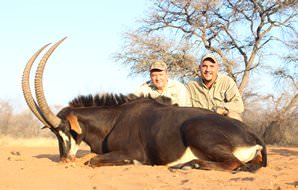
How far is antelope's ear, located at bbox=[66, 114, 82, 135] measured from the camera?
6465 mm

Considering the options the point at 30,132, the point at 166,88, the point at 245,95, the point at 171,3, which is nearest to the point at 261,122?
the point at 245,95

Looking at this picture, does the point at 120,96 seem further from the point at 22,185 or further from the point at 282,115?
the point at 282,115

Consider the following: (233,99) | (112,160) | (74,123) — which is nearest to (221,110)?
(233,99)

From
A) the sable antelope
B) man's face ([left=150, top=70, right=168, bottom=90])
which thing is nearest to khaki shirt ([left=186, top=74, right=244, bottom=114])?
man's face ([left=150, top=70, right=168, bottom=90])

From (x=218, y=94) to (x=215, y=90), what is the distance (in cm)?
9

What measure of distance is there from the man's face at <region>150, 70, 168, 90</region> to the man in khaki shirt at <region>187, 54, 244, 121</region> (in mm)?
629

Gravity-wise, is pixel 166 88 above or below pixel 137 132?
above

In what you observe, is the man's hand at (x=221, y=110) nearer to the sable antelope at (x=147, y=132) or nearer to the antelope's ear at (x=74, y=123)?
the sable antelope at (x=147, y=132)

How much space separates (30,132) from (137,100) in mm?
19027

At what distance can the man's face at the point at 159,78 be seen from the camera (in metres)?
7.48

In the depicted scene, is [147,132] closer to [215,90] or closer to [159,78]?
[159,78]

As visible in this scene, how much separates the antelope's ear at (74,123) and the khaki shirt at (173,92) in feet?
4.77

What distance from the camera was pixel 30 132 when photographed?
24.6m

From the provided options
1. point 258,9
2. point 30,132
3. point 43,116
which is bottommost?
point 30,132
